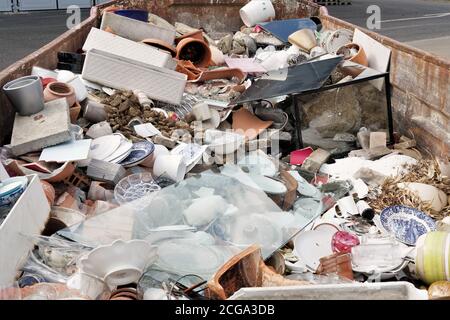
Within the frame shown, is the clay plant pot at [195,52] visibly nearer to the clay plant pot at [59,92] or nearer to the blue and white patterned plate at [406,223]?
the clay plant pot at [59,92]

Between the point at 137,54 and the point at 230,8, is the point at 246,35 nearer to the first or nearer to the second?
the point at 230,8

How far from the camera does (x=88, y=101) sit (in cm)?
400

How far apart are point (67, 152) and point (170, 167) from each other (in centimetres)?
60

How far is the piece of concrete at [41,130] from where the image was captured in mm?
3201

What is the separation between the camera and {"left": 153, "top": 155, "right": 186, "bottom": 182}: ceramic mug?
10.9 feet

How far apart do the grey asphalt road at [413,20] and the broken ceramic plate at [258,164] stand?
18.9ft

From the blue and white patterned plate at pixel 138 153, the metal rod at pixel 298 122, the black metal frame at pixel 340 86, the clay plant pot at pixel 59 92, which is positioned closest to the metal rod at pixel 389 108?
the black metal frame at pixel 340 86

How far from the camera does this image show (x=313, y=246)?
278 centimetres

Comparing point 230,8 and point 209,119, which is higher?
point 230,8

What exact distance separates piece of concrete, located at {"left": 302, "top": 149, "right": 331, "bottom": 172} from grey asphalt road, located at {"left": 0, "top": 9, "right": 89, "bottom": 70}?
5115mm

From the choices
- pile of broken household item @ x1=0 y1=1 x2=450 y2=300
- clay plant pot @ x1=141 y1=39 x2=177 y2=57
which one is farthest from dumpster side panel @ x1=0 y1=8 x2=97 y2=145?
clay plant pot @ x1=141 y1=39 x2=177 y2=57

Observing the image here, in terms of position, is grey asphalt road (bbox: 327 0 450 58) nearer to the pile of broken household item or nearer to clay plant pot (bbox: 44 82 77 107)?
the pile of broken household item

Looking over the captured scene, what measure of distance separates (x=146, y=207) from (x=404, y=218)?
4.50 feet

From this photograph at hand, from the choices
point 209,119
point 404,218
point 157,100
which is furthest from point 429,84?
point 157,100
